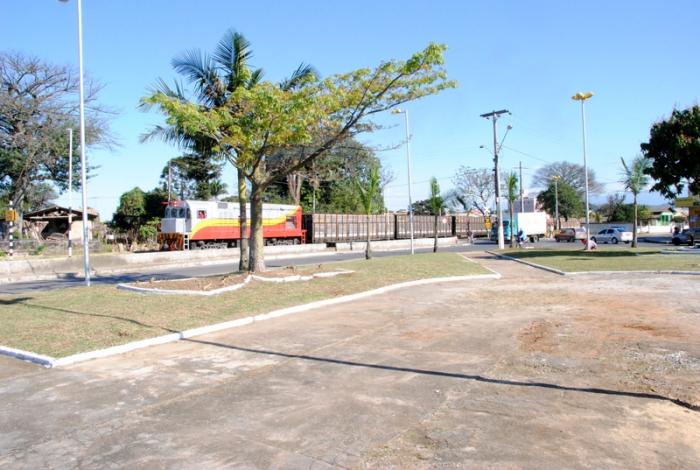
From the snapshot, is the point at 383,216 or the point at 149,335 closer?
the point at 149,335

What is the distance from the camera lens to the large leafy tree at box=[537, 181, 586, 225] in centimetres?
8544

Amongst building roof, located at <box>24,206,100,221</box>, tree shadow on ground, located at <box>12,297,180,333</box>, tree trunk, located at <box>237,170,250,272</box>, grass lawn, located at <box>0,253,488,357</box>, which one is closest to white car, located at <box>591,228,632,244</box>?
grass lawn, located at <box>0,253,488,357</box>

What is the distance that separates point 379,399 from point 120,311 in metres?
7.26

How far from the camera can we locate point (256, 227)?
1554cm

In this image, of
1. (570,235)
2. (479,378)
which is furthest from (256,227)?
(570,235)

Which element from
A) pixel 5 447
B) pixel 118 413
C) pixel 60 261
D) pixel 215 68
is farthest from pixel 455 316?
pixel 60 261

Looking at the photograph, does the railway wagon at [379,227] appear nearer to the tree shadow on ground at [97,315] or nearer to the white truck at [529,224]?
the white truck at [529,224]

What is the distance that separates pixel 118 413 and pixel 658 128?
2750 cm

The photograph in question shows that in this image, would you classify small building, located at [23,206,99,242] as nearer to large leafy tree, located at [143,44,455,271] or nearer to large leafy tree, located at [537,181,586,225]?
large leafy tree, located at [143,44,455,271]

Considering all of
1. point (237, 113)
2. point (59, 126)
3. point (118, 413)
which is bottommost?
point (118, 413)

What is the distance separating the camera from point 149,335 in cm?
915

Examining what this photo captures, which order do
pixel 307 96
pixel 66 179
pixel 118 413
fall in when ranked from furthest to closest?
pixel 66 179, pixel 307 96, pixel 118 413

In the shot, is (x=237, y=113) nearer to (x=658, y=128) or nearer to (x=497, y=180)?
(x=658, y=128)

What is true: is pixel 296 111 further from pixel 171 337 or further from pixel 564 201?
pixel 564 201
